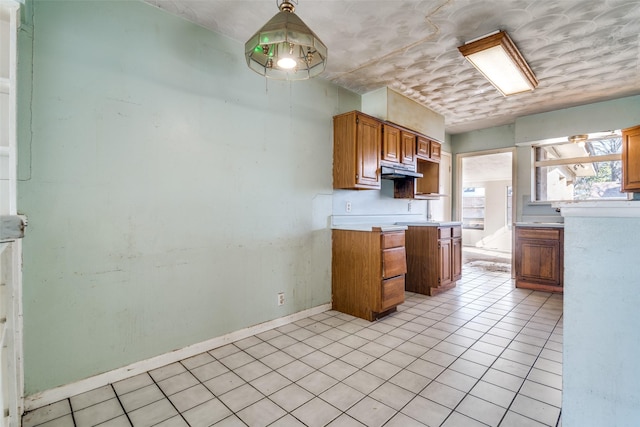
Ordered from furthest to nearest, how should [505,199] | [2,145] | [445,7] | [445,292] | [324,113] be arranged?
1. [505,199]
2. [445,292]
3. [324,113]
4. [445,7]
5. [2,145]

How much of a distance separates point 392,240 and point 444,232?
1374 millimetres

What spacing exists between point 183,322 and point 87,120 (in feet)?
5.23

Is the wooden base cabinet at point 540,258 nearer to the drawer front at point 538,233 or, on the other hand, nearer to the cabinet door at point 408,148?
the drawer front at point 538,233

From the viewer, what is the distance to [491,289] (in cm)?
442

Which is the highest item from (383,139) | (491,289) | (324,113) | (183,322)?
(324,113)

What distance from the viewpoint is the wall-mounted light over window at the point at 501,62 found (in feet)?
8.61

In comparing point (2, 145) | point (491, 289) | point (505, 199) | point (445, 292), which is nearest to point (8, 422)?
point (2, 145)

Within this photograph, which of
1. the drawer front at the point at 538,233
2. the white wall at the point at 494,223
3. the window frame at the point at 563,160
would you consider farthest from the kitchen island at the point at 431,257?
the white wall at the point at 494,223

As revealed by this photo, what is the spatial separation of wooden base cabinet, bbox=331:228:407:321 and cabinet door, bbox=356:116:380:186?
0.66 m

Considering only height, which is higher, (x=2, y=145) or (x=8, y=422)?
(x=2, y=145)

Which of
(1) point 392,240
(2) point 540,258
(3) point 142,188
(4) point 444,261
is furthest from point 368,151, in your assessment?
(2) point 540,258

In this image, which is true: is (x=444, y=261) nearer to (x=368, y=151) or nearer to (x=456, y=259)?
(x=456, y=259)

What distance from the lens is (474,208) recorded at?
398 inches

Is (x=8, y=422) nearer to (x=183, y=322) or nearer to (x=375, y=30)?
(x=183, y=322)
